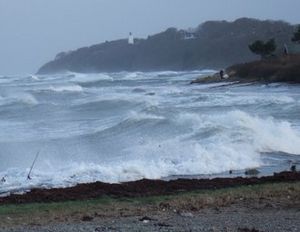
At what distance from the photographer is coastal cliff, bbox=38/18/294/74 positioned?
14562 cm

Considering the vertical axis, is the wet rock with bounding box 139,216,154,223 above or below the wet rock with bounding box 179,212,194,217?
above

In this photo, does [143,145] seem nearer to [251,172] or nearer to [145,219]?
[251,172]

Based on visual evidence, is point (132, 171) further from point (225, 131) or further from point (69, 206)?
point (225, 131)

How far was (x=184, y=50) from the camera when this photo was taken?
531 feet

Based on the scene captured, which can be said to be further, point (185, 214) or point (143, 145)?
point (143, 145)

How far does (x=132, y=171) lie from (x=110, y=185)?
112 inches

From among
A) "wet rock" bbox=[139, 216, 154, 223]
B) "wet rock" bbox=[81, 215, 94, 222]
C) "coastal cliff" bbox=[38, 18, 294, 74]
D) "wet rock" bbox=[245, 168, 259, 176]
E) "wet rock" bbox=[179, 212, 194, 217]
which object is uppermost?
"wet rock" bbox=[139, 216, 154, 223]

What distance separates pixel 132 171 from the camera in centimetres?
1588

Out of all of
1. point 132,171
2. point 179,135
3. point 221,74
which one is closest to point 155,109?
point 179,135

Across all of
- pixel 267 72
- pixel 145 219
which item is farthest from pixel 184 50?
pixel 145 219

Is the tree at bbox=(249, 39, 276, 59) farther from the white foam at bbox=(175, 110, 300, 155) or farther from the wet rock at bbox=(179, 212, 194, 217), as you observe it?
the wet rock at bbox=(179, 212, 194, 217)

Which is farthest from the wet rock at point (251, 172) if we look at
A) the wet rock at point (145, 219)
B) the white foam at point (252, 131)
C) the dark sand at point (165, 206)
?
the wet rock at point (145, 219)

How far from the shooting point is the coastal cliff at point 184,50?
145625 mm

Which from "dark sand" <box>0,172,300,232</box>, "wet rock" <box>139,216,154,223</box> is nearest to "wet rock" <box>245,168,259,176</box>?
"dark sand" <box>0,172,300,232</box>
